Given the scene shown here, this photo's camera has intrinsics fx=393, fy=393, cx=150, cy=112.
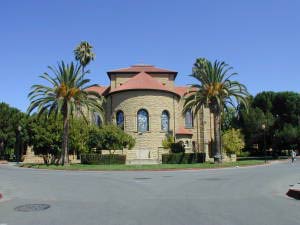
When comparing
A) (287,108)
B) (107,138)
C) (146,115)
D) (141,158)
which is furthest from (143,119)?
(287,108)

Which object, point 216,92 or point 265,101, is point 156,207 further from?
point 265,101

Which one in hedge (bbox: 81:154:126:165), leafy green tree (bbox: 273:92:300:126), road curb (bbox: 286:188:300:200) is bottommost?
road curb (bbox: 286:188:300:200)

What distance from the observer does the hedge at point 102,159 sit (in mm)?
42156

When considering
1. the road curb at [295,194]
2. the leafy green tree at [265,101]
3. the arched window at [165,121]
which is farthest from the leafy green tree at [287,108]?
the road curb at [295,194]

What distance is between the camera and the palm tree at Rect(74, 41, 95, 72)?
226 ft

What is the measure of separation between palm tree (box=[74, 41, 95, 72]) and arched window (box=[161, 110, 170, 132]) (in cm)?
2266

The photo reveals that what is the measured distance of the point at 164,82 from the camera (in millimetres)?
62250

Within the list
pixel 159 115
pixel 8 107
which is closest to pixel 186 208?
pixel 159 115

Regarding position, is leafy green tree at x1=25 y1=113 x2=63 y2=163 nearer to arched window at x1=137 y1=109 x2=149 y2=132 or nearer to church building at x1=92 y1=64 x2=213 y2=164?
church building at x1=92 y1=64 x2=213 y2=164

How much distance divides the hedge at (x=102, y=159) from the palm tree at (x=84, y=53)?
97.4 feet

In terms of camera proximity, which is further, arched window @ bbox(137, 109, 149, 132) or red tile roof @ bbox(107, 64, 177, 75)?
red tile roof @ bbox(107, 64, 177, 75)

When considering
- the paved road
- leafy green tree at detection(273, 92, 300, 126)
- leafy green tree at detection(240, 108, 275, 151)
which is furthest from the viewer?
leafy green tree at detection(273, 92, 300, 126)

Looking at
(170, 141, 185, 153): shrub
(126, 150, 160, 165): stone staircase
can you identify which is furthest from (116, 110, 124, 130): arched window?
(170, 141, 185, 153): shrub

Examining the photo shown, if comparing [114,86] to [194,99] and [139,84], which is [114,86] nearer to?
[139,84]
